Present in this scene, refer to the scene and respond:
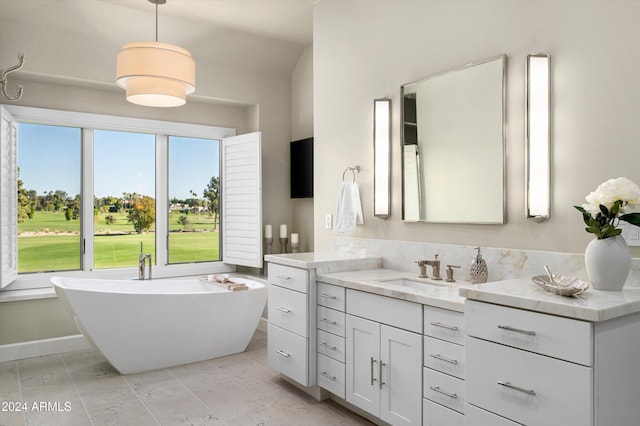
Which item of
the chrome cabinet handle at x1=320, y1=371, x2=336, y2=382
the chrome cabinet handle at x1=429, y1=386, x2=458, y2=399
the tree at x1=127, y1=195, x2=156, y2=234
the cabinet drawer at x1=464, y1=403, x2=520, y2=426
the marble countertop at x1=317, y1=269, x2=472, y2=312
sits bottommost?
the chrome cabinet handle at x1=320, y1=371, x2=336, y2=382

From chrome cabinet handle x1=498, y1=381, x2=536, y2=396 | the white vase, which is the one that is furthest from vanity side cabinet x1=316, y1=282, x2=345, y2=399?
the white vase

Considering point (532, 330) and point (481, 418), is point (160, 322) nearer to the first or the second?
point (481, 418)

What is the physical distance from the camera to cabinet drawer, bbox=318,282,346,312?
2.82 m

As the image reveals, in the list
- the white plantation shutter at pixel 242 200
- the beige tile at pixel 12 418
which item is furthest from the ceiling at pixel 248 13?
the beige tile at pixel 12 418

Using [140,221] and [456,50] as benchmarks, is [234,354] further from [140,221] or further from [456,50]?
[456,50]

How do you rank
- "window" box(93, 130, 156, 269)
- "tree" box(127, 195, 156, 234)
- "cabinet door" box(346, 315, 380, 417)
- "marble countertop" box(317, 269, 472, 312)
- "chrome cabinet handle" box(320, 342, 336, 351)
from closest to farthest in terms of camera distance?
"marble countertop" box(317, 269, 472, 312) < "cabinet door" box(346, 315, 380, 417) < "chrome cabinet handle" box(320, 342, 336, 351) < "window" box(93, 130, 156, 269) < "tree" box(127, 195, 156, 234)

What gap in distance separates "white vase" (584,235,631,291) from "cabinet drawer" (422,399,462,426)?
33.0 inches

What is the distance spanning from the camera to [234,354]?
4.06 m

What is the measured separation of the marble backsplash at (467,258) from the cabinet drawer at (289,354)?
0.82 metres

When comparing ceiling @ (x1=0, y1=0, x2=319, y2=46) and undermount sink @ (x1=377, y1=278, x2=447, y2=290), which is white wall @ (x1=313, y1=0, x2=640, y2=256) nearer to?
undermount sink @ (x1=377, y1=278, x2=447, y2=290)

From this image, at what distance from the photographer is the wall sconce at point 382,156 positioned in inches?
130

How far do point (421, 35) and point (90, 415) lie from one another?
3.18 meters

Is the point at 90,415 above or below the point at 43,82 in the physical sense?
below

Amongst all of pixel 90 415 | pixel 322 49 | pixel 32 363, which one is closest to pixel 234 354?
pixel 90 415
